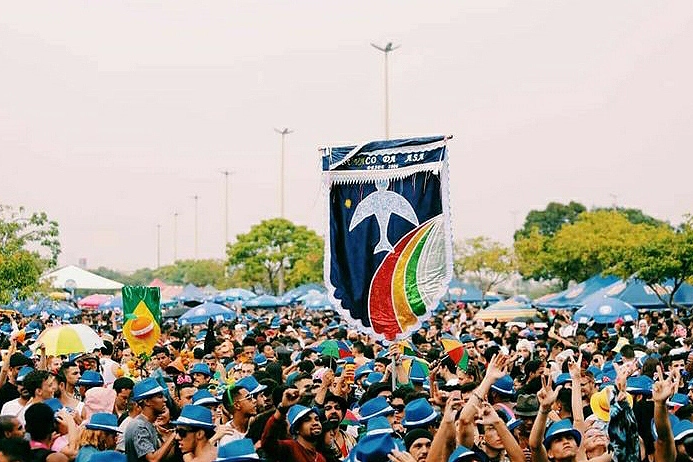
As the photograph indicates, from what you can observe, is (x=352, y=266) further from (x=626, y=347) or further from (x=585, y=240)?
(x=585, y=240)

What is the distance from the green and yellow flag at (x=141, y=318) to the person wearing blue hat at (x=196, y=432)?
7.03 m

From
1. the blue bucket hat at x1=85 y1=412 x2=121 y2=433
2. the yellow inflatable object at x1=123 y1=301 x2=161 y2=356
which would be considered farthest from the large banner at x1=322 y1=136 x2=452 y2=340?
the yellow inflatable object at x1=123 y1=301 x2=161 y2=356

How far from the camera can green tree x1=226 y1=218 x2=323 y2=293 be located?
6631 cm

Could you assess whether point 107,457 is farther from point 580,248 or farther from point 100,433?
point 580,248

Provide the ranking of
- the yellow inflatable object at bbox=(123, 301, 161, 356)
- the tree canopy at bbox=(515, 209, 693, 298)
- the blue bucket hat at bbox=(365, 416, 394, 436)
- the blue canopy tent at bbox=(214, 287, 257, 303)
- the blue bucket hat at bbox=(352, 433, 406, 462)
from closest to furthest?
1. the blue bucket hat at bbox=(352, 433, 406, 462)
2. the blue bucket hat at bbox=(365, 416, 394, 436)
3. the yellow inflatable object at bbox=(123, 301, 161, 356)
4. the tree canopy at bbox=(515, 209, 693, 298)
5. the blue canopy tent at bbox=(214, 287, 257, 303)

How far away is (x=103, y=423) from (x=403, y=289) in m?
4.08

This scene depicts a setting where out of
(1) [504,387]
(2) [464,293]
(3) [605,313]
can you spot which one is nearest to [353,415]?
(1) [504,387]

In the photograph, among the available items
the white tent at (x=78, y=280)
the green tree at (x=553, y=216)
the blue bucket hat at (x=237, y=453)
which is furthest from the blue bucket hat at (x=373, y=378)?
the green tree at (x=553, y=216)

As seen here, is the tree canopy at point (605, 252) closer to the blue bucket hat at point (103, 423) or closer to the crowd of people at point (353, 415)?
the crowd of people at point (353, 415)

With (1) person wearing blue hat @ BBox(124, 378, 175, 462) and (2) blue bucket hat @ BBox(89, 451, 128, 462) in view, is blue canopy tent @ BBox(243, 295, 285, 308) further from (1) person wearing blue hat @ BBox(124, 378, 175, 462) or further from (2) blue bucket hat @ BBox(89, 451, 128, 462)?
(2) blue bucket hat @ BBox(89, 451, 128, 462)

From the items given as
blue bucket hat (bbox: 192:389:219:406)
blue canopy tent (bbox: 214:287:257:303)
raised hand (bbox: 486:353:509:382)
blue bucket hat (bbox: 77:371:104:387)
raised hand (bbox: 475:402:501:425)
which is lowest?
blue canopy tent (bbox: 214:287:257:303)

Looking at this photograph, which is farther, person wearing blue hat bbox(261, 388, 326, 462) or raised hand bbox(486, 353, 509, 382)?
person wearing blue hat bbox(261, 388, 326, 462)

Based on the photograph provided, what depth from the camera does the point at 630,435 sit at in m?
7.01

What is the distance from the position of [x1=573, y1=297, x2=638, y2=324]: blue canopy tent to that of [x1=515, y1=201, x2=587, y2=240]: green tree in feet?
246
